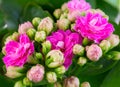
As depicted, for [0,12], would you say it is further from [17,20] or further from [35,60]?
[35,60]

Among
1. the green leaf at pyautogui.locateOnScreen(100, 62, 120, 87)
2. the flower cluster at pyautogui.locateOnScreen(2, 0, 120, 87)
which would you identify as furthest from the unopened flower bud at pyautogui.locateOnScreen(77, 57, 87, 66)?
the green leaf at pyautogui.locateOnScreen(100, 62, 120, 87)

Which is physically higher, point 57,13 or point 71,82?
point 57,13

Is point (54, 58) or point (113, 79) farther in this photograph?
point (113, 79)

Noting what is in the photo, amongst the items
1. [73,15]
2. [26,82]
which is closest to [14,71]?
[26,82]

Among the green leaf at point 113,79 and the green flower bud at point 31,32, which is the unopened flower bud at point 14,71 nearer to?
the green flower bud at point 31,32

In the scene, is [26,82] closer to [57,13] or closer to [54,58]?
[54,58]

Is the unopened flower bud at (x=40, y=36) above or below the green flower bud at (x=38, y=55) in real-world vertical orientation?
above

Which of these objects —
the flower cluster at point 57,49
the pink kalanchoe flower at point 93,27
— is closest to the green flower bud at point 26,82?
the flower cluster at point 57,49
